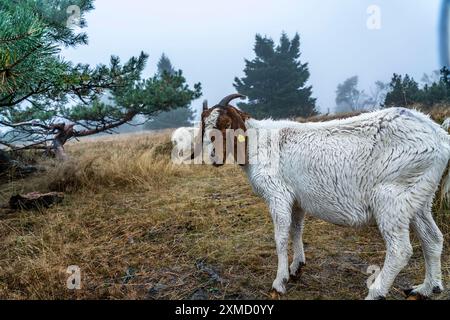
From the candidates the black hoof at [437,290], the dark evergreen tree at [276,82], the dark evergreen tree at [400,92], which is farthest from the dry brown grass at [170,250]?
the dark evergreen tree at [276,82]

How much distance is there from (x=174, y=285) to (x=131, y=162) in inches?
189

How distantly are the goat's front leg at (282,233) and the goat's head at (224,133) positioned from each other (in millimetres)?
544

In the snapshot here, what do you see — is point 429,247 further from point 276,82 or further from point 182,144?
point 276,82

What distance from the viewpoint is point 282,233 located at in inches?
113

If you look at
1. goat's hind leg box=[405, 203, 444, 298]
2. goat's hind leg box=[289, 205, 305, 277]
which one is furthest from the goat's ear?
goat's hind leg box=[405, 203, 444, 298]

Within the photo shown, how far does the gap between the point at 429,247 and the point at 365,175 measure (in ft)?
2.76

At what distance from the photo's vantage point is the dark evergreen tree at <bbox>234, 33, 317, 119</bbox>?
2444 cm

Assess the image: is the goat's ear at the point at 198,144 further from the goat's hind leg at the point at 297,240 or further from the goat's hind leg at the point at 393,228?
the goat's hind leg at the point at 393,228

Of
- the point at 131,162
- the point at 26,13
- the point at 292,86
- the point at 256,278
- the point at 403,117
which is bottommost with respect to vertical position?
the point at 256,278

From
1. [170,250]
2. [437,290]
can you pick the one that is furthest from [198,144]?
[437,290]

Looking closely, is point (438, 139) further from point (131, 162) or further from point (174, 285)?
point (131, 162)

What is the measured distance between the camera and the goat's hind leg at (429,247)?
102 inches

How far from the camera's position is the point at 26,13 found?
115 inches

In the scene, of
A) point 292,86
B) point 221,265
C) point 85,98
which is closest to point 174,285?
point 221,265
